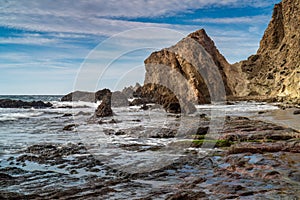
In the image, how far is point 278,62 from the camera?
205 feet

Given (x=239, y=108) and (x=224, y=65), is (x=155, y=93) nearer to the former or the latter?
(x=224, y=65)

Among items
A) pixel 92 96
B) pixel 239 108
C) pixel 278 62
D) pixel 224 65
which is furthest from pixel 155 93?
pixel 239 108

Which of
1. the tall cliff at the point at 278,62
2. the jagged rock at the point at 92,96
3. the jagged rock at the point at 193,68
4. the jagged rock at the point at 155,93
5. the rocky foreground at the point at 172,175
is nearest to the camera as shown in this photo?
the rocky foreground at the point at 172,175

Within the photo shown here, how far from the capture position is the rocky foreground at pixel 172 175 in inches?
255

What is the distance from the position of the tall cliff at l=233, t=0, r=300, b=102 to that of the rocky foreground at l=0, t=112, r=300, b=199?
37862 mm

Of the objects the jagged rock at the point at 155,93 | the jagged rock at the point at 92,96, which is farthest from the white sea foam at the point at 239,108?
the jagged rock at the point at 92,96

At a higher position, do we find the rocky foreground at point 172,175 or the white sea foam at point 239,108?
the white sea foam at point 239,108

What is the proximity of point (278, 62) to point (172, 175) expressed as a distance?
61355 mm


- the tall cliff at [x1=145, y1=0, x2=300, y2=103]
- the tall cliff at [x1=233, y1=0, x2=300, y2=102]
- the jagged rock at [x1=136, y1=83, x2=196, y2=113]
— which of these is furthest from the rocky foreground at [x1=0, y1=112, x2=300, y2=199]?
the tall cliff at [x1=145, y1=0, x2=300, y2=103]

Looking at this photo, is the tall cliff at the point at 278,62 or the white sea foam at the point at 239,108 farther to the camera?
the tall cliff at the point at 278,62

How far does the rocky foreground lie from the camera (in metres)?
6.48

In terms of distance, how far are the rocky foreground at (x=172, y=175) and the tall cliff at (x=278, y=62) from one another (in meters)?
37.9

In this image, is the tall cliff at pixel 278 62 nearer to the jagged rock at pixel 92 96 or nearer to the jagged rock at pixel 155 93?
the jagged rock at pixel 155 93

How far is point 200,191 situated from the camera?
648cm
